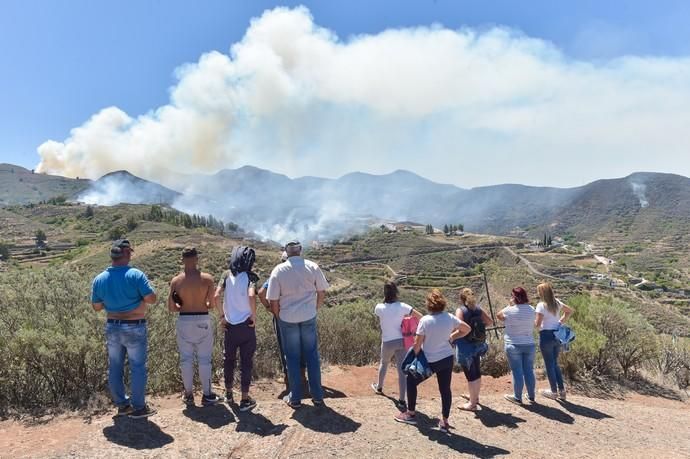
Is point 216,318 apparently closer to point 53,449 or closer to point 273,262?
point 53,449

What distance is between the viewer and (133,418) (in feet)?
14.6

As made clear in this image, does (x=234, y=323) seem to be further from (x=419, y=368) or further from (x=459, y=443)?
(x=459, y=443)

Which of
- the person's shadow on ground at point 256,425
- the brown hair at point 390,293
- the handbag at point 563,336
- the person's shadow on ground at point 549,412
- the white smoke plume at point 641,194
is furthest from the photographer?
the white smoke plume at point 641,194

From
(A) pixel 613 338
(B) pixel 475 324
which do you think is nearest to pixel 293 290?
(B) pixel 475 324

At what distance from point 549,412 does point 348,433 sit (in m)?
3.05

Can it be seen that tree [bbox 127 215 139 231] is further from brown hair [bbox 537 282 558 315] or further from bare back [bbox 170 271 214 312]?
brown hair [bbox 537 282 558 315]

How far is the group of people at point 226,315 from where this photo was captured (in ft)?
14.7

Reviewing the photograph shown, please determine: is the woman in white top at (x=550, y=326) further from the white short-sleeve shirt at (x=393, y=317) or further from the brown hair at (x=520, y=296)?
the white short-sleeve shirt at (x=393, y=317)

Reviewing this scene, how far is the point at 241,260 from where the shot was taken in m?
→ 4.86

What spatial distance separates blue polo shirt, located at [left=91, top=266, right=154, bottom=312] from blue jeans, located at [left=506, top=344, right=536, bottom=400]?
462cm

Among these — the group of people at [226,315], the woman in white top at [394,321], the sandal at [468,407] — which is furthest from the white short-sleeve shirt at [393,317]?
the sandal at [468,407]

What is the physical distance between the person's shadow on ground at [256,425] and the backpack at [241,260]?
152cm

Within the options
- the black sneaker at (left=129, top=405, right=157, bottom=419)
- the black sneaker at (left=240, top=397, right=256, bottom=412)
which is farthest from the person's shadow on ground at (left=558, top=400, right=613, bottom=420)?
the black sneaker at (left=129, top=405, right=157, bottom=419)

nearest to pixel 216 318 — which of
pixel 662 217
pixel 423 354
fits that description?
pixel 423 354
